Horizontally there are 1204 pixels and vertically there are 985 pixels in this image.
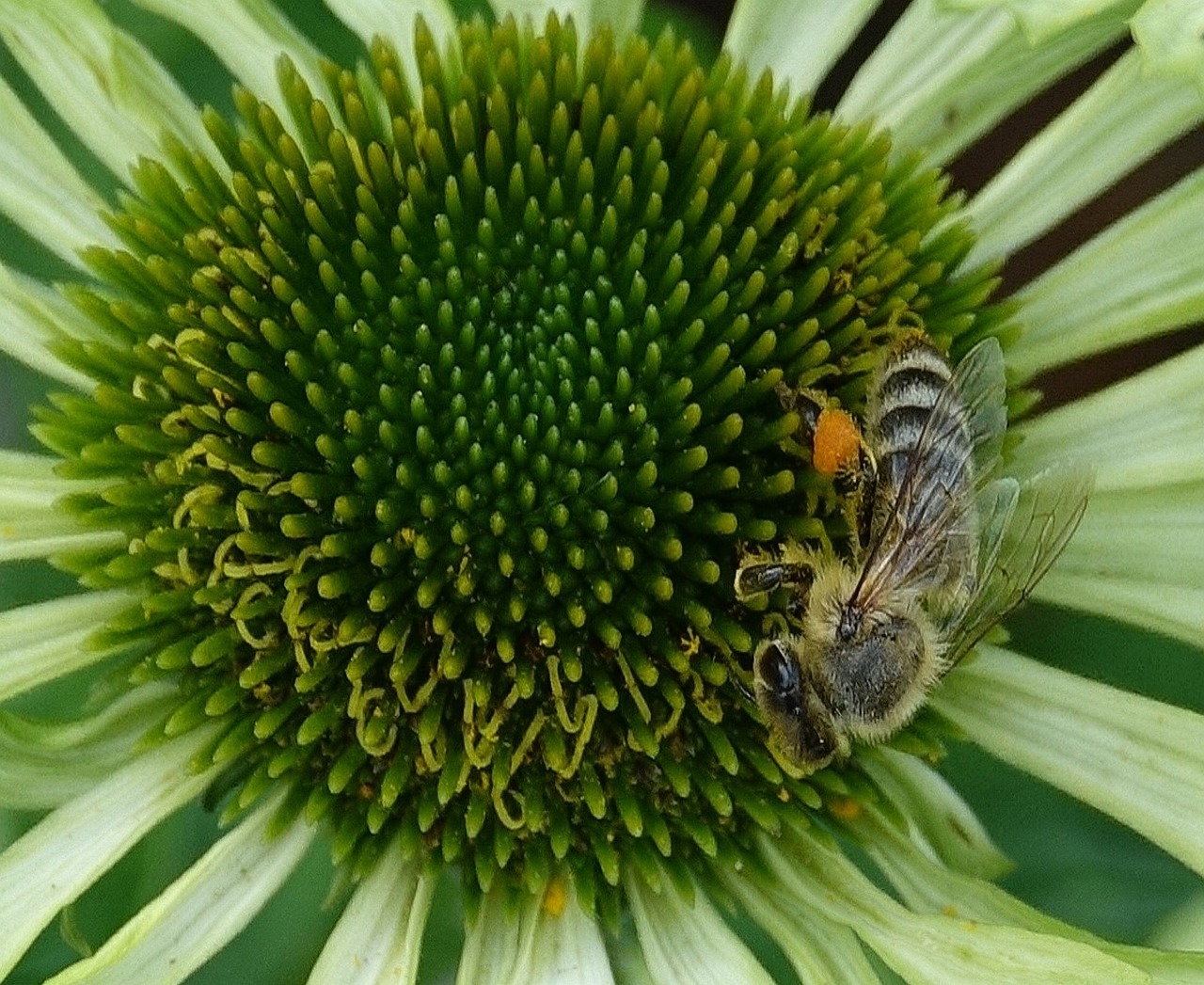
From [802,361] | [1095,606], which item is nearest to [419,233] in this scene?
[802,361]

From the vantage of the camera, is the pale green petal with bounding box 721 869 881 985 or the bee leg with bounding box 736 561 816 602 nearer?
the bee leg with bounding box 736 561 816 602

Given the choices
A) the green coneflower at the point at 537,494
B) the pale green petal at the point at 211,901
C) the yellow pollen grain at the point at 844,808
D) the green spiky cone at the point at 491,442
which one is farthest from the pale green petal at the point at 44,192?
the yellow pollen grain at the point at 844,808

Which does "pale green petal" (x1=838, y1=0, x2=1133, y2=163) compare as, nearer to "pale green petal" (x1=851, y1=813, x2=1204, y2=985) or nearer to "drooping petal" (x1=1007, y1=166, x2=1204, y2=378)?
"drooping petal" (x1=1007, y1=166, x2=1204, y2=378)

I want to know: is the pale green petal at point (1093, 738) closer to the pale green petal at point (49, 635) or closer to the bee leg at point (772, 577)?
the bee leg at point (772, 577)

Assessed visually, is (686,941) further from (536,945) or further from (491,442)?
(491,442)

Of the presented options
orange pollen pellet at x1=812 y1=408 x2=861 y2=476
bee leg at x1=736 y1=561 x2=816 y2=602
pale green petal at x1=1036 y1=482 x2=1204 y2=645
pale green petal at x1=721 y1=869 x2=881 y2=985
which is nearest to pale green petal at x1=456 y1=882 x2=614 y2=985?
pale green petal at x1=721 y1=869 x2=881 y2=985
